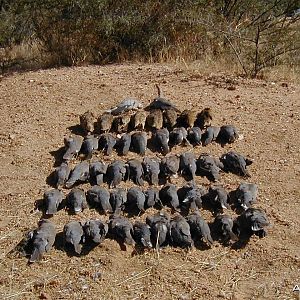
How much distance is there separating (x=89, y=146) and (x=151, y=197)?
1268 millimetres

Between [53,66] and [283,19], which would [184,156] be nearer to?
[53,66]

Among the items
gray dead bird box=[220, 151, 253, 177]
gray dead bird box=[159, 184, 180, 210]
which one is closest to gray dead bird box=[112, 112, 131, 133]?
gray dead bird box=[220, 151, 253, 177]

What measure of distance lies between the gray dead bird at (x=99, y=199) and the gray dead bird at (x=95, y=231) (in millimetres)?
431

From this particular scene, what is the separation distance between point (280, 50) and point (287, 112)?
3445mm

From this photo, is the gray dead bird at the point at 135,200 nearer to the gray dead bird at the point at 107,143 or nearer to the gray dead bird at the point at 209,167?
the gray dead bird at the point at 209,167

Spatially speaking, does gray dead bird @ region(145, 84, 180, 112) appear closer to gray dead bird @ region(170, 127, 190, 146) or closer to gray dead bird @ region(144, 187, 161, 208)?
gray dead bird @ region(170, 127, 190, 146)

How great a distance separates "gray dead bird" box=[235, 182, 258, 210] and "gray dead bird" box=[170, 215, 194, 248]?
32.7 inches

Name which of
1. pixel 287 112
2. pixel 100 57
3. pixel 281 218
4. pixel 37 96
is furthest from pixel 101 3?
pixel 281 218

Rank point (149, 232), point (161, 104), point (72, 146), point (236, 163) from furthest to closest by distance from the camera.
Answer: point (161, 104) < point (72, 146) < point (236, 163) < point (149, 232)

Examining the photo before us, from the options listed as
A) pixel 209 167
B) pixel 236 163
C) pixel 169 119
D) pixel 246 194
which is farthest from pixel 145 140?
pixel 246 194

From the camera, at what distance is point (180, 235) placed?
5.58 metres

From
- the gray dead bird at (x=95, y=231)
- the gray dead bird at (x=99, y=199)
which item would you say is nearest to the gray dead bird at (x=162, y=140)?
the gray dead bird at (x=99, y=199)

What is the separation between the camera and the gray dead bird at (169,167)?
6617mm

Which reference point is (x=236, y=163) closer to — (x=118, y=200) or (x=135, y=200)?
(x=135, y=200)
